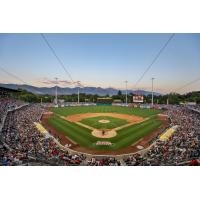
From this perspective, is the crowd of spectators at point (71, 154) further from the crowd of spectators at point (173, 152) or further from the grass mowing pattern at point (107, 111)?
the grass mowing pattern at point (107, 111)

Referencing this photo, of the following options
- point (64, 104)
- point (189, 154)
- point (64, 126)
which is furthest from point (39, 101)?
point (189, 154)

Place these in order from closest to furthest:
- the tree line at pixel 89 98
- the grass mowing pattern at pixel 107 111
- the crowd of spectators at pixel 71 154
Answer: the crowd of spectators at pixel 71 154, the grass mowing pattern at pixel 107 111, the tree line at pixel 89 98

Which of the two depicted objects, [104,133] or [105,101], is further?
[105,101]

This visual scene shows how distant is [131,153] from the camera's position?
28.1 ft

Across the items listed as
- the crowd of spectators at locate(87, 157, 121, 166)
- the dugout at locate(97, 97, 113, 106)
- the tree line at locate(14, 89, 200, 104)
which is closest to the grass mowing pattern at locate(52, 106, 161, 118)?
the dugout at locate(97, 97, 113, 106)

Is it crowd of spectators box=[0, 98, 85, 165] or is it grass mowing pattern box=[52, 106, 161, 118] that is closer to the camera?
crowd of spectators box=[0, 98, 85, 165]

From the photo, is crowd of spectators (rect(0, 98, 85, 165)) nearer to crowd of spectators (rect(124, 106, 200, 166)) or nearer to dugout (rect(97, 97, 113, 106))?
crowd of spectators (rect(124, 106, 200, 166))

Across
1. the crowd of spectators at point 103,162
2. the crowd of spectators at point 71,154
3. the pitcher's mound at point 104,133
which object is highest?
the pitcher's mound at point 104,133

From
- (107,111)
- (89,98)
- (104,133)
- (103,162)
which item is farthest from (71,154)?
(89,98)

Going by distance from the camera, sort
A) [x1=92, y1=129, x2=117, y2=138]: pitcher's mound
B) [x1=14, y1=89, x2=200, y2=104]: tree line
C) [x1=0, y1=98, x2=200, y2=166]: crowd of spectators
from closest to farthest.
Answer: [x1=0, y1=98, x2=200, y2=166]: crowd of spectators → [x1=92, y1=129, x2=117, y2=138]: pitcher's mound → [x1=14, y1=89, x2=200, y2=104]: tree line

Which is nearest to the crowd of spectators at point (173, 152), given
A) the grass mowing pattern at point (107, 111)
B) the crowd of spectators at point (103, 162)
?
the crowd of spectators at point (103, 162)

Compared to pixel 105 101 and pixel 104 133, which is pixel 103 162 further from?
pixel 105 101

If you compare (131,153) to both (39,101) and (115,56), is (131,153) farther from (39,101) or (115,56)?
(39,101)

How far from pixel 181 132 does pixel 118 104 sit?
31.7 ft
